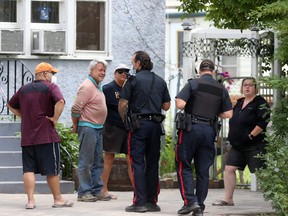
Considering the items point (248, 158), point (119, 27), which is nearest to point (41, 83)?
point (248, 158)

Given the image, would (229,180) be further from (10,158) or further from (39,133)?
(10,158)

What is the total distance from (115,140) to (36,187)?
1433 mm

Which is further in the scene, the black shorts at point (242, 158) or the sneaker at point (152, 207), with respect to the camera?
the black shorts at point (242, 158)

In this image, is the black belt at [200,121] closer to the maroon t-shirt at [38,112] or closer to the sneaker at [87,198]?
the maroon t-shirt at [38,112]

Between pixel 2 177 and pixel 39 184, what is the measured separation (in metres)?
0.56

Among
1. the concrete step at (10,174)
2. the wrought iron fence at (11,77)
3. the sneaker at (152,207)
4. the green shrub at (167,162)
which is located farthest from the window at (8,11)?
the sneaker at (152,207)

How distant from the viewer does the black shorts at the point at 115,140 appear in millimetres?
14984

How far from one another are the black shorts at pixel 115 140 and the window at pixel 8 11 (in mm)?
4445

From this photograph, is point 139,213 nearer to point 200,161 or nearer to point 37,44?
point 200,161

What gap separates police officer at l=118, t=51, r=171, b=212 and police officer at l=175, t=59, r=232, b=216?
0.50 meters

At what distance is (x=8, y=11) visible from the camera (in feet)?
61.6

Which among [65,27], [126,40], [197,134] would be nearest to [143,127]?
[197,134]

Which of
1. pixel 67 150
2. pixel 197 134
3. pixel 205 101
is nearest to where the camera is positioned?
pixel 197 134

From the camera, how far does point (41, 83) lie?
1375 cm
